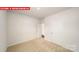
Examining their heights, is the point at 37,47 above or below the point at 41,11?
below

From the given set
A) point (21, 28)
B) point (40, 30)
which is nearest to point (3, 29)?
point (21, 28)

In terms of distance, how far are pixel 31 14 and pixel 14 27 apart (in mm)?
209

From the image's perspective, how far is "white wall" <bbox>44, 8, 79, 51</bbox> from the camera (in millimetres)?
928

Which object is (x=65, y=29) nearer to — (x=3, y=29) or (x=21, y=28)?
(x=21, y=28)

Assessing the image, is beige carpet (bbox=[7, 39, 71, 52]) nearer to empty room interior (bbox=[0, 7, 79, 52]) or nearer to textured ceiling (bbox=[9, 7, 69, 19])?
empty room interior (bbox=[0, 7, 79, 52])

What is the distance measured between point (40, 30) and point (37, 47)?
0.17 metres

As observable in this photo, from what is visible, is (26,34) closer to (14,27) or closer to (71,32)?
(14,27)

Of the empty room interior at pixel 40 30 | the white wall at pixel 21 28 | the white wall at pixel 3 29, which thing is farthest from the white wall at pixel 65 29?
the white wall at pixel 3 29

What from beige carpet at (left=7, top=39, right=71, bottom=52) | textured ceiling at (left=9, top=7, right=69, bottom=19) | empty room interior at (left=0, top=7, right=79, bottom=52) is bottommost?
beige carpet at (left=7, top=39, right=71, bottom=52)

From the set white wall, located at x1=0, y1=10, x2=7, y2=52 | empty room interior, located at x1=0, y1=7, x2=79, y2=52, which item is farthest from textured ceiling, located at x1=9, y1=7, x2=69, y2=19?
white wall, located at x1=0, y1=10, x2=7, y2=52

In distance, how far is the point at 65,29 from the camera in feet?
3.07
